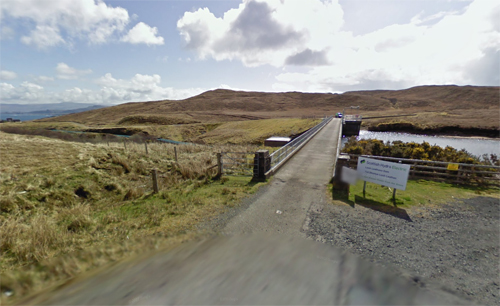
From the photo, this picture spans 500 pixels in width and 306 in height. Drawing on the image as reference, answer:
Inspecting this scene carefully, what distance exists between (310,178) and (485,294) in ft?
20.5

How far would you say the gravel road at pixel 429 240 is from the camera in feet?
12.7

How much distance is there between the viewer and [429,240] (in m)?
5.12

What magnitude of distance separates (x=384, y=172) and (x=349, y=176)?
1.12 m

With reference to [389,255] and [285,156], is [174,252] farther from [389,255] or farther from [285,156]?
[285,156]

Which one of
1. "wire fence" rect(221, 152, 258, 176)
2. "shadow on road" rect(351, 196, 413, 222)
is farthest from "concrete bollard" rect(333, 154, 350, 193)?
"wire fence" rect(221, 152, 258, 176)

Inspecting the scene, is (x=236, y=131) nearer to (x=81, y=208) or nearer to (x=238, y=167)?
(x=238, y=167)

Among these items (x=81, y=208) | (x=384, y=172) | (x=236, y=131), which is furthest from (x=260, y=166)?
(x=236, y=131)

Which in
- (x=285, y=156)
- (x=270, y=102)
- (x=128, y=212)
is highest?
(x=270, y=102)

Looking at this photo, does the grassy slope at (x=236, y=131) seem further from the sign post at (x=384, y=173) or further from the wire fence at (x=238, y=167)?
the sign post at (x=384, y=173)

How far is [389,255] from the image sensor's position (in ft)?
14.6

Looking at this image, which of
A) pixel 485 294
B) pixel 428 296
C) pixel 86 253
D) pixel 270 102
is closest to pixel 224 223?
pixel 86 253

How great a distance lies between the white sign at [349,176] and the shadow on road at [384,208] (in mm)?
744

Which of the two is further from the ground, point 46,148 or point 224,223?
point 46,148

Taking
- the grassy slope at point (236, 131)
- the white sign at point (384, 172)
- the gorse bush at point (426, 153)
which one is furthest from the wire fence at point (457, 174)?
the grassy slope at point (236, 131)
